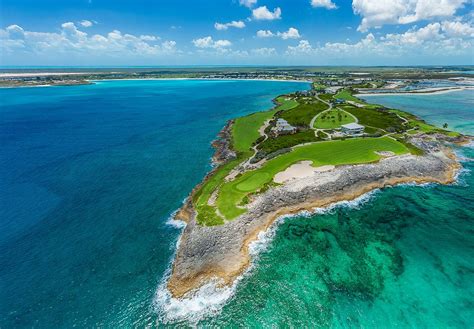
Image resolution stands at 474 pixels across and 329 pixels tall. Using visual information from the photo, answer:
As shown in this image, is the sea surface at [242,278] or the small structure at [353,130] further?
the small structure at [353,130]

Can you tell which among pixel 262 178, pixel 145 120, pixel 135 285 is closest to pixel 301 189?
pixel 262 178

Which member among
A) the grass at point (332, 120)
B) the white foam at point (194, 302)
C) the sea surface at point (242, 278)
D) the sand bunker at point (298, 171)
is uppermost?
the grass at point (332, 120)

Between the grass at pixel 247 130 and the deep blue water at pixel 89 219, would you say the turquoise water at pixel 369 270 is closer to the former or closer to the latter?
the deep blue water at pixel 89 219

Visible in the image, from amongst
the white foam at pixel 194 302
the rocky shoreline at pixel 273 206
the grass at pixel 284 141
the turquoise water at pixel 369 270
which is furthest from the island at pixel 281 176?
the turquoise water at pixel 369 270

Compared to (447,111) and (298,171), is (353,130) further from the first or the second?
(447,111)

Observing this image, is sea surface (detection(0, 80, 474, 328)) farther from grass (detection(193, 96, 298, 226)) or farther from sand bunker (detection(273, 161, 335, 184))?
sand bunker (detection(273, 161, 335, 184))
